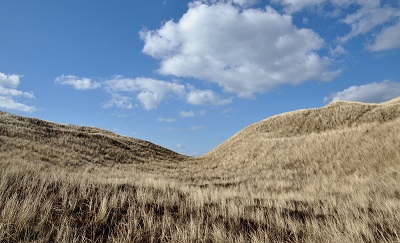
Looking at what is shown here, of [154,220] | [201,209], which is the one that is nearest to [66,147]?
[201,209]

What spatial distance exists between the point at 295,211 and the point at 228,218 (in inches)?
90.5

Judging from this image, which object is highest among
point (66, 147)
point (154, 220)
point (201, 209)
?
point (66, 147)

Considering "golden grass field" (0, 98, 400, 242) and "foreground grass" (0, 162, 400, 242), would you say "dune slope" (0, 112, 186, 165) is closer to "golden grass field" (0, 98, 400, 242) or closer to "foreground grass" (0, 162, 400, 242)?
Answer: "golden grass field" (0, 98, 400, 242)

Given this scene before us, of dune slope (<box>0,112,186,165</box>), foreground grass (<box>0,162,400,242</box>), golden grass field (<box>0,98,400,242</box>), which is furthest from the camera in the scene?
dune slope (<box>0,112,186,165</box>)

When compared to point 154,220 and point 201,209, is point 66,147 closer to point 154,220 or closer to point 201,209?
point 201,209

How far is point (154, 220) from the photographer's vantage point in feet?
21.7

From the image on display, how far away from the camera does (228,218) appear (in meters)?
7.13

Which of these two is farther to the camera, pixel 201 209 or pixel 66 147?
pixel 66 147

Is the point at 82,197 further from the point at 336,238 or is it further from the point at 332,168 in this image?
the point at 332,168

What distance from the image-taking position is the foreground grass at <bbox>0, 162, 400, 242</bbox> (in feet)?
17.6

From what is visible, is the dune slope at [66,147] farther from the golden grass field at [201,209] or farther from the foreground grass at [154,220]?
the foreground grass at [154,220]

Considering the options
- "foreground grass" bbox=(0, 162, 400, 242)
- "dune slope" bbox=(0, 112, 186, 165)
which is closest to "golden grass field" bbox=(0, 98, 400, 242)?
"foreground grass" bbox=(0, 162, 400, 242)

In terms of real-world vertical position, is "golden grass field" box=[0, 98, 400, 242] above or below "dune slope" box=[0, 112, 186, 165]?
below

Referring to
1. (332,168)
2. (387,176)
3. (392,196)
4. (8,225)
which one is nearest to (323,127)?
(332,168)
